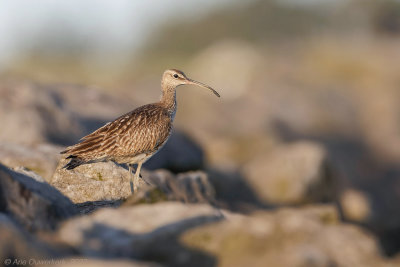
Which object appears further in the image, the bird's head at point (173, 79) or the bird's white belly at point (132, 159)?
the bird's head at point (173, 79)

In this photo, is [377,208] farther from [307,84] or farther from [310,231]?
[307,84]

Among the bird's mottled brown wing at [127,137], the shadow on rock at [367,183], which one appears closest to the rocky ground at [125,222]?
the bird's mottled brown wing at [127,137]

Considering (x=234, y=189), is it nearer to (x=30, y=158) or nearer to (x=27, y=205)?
(x=30, y=158)

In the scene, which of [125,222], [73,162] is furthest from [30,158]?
[125,222]

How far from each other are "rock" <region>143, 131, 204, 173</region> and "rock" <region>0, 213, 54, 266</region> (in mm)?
12431

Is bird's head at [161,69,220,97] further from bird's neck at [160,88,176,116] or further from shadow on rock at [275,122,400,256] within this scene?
shadow on rock at [275,122,400,256]

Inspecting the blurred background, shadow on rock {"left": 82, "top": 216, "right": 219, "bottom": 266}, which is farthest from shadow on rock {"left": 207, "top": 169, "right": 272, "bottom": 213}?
shadow on rock {"left": 82, "top": 216, "right": 219, "bottom": 266}

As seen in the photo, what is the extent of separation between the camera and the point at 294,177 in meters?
22.0

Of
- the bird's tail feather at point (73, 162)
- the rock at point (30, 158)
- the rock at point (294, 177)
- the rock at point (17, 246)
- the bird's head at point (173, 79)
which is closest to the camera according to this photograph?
the rock at point (17, 246)

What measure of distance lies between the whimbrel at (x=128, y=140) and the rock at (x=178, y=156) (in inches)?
218

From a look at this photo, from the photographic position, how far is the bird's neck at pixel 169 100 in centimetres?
1579

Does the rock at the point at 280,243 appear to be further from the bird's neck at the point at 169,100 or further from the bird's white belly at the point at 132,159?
the bird's neck at the point at 169,100

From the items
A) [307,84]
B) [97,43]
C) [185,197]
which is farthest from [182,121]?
[97,43]

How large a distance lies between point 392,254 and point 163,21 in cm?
7540
